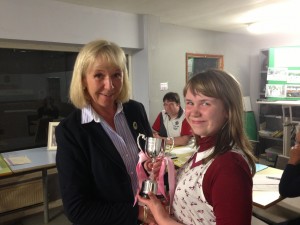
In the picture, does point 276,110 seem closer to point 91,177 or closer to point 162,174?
point 162,174

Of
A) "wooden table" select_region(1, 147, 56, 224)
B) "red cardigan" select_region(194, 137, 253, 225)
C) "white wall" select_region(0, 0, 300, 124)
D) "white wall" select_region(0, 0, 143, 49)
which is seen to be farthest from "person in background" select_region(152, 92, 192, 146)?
"red cardigan" select_region(194, 137, 253, 225)

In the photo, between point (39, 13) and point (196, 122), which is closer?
point (196, 122)

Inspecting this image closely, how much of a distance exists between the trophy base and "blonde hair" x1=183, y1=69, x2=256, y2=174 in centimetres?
27

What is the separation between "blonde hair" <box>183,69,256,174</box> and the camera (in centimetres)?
92

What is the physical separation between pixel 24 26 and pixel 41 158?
1.55 meters

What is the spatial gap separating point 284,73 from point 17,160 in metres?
4.76

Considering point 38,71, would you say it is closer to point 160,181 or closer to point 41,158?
point 41,158

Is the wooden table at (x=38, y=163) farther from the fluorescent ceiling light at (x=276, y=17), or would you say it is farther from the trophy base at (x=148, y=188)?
the fluorescent ceiling light at (x=276, y=17)

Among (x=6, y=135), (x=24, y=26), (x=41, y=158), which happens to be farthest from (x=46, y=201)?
(x=24, y=26)

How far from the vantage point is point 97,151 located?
1086mm

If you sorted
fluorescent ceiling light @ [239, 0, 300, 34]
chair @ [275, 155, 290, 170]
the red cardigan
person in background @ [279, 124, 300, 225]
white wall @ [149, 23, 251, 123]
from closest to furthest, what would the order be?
the red cardigan → person in background @ [279, 124, 300, 225] → chair @ [275, 155, 290, 170] → fluorescent ceiling light @ [239, 0, 300, 34] → white wall @ [149, 23, 251, 123]

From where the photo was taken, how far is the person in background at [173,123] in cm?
329

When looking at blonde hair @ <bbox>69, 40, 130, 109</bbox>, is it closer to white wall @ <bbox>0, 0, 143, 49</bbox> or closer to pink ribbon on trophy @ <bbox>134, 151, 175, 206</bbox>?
pink ribbon on trophy @ <bbox>134, 151, 175, 206</bbox>

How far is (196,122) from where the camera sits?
961 millimetres
